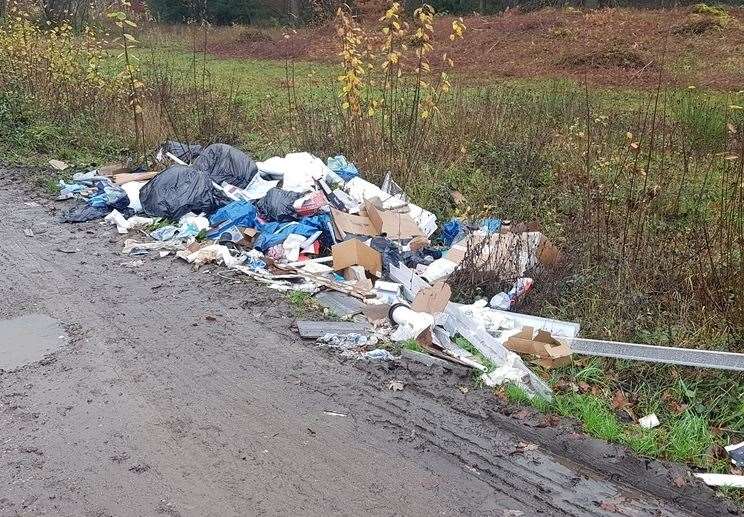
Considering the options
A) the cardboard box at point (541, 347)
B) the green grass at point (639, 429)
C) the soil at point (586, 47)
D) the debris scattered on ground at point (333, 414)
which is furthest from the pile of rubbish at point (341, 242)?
the soil at point (586, 47)

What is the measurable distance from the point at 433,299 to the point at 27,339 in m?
2.76

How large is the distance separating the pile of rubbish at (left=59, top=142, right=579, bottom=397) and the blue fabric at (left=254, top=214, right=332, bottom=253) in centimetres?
1

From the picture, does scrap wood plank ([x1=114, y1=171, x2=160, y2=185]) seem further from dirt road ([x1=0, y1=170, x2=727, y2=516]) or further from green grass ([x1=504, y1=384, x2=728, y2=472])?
green grass ([x1=504, y1=384, x2=728, y2=472])

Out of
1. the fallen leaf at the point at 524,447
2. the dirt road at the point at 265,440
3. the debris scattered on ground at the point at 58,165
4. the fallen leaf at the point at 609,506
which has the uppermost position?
the debris scattered on ground at the point at 58,165

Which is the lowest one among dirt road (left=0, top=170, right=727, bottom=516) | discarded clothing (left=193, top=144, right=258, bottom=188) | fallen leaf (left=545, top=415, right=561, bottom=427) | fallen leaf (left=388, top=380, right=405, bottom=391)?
dirt road (left=0, top=170, right=727, bottom=516)

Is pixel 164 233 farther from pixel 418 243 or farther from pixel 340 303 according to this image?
pixel 418 243

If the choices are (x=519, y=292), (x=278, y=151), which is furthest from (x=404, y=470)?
(x=278, y=151)

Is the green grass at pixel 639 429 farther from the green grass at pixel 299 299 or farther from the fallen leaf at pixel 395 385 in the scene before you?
the green grass at pixel 299 299

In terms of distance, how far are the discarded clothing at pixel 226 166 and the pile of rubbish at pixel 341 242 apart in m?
0.01

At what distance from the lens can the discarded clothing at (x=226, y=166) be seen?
686 cm

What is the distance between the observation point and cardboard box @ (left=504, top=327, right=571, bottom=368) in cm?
399

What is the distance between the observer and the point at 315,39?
82.0 ft

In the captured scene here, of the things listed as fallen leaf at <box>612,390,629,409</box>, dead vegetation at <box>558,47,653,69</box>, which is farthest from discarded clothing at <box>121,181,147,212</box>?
dead vegetation at <box>558,47,653,69</box>

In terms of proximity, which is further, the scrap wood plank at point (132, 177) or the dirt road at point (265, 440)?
the scrap wood plank at point (132, 177)
